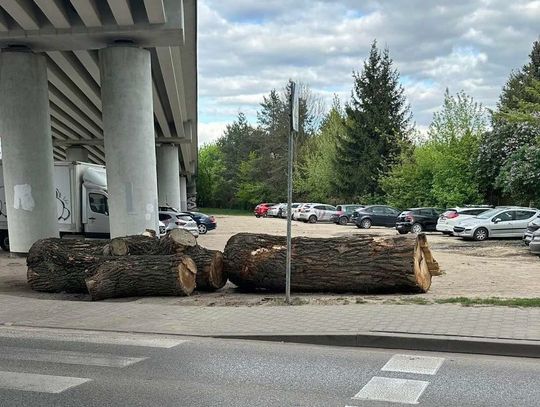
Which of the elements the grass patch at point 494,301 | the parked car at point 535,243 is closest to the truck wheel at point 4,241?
the grass patch at point 494,301

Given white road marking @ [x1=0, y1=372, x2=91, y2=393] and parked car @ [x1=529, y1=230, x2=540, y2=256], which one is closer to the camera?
white road marking @ [x1=0, y1=372, x2=91, y2=393]

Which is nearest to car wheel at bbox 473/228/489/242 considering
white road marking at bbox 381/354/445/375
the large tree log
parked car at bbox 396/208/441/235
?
parked car at bbox 396/208/441/235

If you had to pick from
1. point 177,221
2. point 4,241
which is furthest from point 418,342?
point 177,221

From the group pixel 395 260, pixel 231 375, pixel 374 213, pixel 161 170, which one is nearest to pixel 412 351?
pixel 231 375

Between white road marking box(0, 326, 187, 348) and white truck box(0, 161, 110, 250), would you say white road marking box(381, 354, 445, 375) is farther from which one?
white truck box(0, 161, 110, 250)

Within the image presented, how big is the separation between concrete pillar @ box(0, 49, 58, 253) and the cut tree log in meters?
8.22

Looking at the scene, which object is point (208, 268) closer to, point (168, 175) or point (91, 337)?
point (91, 337)

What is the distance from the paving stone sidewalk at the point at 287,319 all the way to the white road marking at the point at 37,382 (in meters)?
2.05

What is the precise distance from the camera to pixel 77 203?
71.2ft

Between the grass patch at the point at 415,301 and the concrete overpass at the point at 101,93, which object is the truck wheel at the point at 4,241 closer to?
the concrete overpass at the point at 101,93

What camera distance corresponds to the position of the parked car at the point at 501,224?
79.3 ft

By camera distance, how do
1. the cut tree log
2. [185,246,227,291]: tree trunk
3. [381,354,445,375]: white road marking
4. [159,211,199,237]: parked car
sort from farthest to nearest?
[159,211,199,237]: parked car
[185,246,227,291]: tree trunk
the cut tree log
[381,354,445,375]: white road marking

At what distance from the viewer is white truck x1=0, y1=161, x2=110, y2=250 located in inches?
847

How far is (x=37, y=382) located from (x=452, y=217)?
2550 centimetres
